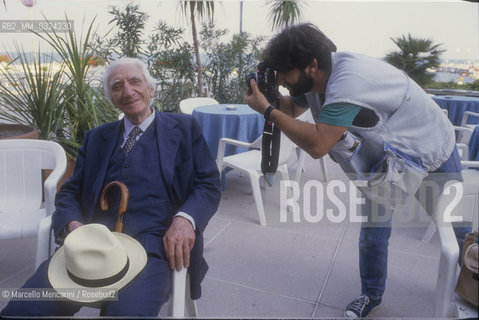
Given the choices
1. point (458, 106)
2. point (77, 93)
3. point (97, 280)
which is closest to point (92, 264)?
point (97, 280)

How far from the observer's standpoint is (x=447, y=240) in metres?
1.25

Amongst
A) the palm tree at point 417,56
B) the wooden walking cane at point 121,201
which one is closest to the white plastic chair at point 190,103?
the wooden walking cane at point 121,201

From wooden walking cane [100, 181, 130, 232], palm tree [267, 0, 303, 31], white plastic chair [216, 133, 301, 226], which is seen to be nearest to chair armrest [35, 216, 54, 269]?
wooden walking cane [100, 181, 130, 232]

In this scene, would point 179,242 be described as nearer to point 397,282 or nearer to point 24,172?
point 24,172

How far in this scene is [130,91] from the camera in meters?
1.58

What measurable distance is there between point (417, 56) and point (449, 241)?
947 cm

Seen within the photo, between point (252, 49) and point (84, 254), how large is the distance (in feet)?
18.7

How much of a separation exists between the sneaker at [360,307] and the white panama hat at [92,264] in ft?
3.97

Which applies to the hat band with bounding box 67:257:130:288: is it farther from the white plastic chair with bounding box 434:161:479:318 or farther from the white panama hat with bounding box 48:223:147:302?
the white plastic chair with bounding box 434:161:479:318

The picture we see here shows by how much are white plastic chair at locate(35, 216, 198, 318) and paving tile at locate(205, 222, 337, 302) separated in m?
0.69

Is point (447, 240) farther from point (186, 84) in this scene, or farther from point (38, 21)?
point (186, 84)

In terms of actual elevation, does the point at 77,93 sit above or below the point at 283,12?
below

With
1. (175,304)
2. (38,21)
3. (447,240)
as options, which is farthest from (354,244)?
(38,21)

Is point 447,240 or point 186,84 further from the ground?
point 186,84
